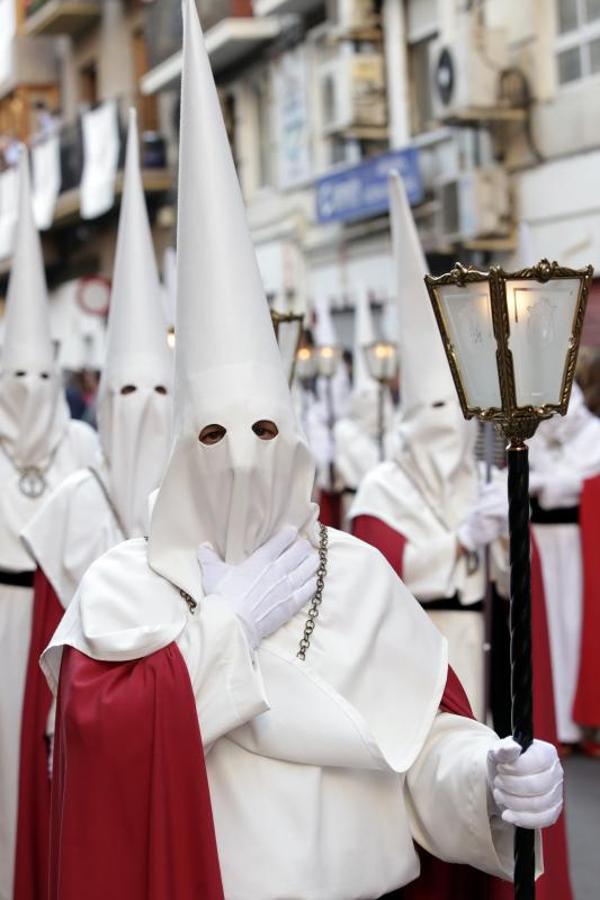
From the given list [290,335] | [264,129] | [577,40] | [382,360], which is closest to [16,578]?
[290,335]

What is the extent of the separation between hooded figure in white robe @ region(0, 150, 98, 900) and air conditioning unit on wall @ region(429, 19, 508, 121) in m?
9.55

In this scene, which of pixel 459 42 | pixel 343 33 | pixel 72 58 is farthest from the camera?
pixel 72 58

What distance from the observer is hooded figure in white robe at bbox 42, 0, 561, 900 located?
341 centimetres

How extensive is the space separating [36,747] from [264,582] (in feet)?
8.55

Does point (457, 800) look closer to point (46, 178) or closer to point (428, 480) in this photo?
point (428, 480)

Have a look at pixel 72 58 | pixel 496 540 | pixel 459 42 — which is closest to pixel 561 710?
pixel 496 540

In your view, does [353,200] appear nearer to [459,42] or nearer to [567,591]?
[459,42]

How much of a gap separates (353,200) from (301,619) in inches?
669

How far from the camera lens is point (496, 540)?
6.29 metres

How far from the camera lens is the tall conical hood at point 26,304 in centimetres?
761

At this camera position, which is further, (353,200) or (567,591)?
(353,200)

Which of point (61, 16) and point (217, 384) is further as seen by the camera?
point (61, 16)

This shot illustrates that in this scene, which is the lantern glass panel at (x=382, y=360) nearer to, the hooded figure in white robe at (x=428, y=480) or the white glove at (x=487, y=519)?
the hooded figure in white robe at (x=428, y=480)

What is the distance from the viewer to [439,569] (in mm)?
6262
